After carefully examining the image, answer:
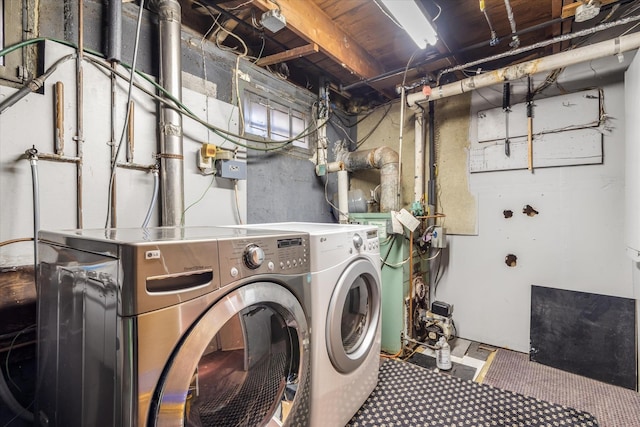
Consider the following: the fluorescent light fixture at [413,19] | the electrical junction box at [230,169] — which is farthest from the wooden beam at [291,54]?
the electrical junction box at [230,169]

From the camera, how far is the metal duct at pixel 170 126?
1.71 m

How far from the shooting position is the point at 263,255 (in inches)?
37.7

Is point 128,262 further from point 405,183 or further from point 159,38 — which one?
point 405,183

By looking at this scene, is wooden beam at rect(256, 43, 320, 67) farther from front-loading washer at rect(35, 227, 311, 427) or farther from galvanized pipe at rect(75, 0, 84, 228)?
front-loading washer at rect(35, 227, 311, 427)

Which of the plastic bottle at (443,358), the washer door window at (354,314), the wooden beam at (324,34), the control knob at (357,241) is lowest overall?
the plastic bottle at (443,358)

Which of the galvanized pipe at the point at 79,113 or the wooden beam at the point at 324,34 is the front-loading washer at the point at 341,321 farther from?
the wooden beam at the point at 324,34

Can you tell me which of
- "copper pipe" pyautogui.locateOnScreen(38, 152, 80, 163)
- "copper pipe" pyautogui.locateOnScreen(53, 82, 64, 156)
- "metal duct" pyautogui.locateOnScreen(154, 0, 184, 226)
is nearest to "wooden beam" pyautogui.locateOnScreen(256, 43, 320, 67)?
"metal duct" pyautogui.locateOnScreen(154, 0, 184, 226)

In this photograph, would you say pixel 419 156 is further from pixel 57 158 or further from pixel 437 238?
pixel 57 158

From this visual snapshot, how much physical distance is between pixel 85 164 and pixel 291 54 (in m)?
1.55

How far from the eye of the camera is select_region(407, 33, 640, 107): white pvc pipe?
6.17 feet

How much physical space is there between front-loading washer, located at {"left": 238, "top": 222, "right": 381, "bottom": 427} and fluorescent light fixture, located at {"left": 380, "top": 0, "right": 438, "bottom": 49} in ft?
4.14

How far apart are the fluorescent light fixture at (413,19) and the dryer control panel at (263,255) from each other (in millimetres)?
1436

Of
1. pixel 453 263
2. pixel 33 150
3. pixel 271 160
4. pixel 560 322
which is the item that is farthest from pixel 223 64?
pixel 560 322

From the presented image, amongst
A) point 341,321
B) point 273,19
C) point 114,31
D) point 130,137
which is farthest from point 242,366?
point 273,19
